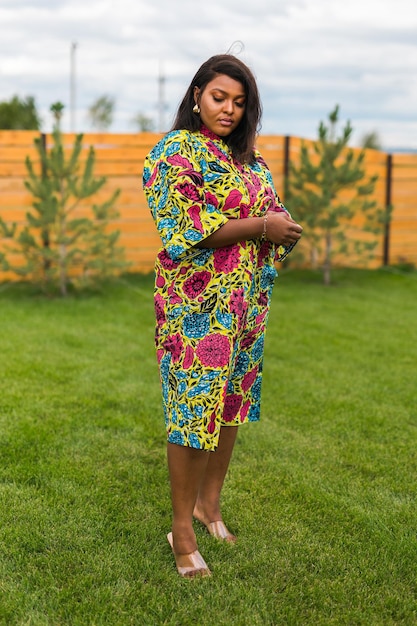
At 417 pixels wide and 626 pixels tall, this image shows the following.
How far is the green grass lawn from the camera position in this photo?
2.30 metres

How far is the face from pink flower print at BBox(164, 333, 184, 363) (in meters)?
0.68

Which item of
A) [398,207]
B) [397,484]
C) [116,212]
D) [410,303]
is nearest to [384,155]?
[398,207]

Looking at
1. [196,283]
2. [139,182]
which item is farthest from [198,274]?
[139,182]

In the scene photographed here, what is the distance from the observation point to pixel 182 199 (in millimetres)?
2234

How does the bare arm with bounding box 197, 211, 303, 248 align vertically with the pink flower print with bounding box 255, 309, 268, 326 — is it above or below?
above

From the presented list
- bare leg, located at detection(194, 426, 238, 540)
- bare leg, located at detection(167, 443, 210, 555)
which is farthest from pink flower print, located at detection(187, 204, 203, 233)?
bare leg, located at detection(194, 426, 238, 540)

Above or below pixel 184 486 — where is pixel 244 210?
above

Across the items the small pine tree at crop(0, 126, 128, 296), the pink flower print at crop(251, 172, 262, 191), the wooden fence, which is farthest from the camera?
the wooden fence

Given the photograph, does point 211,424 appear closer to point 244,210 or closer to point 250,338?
point 250,338

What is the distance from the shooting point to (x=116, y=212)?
7664 mm

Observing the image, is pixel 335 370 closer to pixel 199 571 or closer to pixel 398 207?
pixel 199 571

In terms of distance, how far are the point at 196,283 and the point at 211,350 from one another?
0.22 m

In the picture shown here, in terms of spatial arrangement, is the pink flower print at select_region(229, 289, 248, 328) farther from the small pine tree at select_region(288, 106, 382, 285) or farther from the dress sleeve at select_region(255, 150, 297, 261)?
the small pine tree at select_region(288, 106, 382, 285)

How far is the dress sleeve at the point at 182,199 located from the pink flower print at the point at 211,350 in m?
0.28
